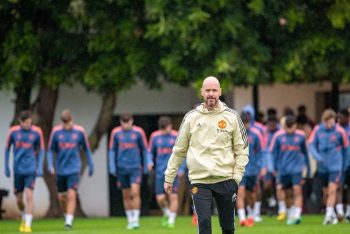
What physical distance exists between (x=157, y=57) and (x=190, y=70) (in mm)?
1158

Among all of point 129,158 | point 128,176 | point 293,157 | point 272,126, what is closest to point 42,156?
point 129,158

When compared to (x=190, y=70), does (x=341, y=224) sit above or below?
below

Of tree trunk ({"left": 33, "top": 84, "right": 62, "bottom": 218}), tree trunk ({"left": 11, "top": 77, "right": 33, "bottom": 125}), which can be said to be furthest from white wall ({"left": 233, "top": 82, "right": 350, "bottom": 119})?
tree trunk ({"left": 11, "top": 77, "right": 33, "bottom": 125})

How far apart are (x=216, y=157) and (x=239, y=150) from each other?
→ 12.0 inches

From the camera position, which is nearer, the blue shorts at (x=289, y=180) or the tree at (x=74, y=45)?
the blue shorts at (x=289, y=180)

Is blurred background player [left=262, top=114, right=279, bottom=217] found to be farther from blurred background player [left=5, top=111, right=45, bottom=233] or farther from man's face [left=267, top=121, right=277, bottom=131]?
blurred background player [left=5, top=111, right=45, bottom=233]

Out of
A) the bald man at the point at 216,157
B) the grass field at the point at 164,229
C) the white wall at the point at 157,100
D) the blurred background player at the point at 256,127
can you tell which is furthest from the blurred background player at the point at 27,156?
the white wall at the point at 157,100

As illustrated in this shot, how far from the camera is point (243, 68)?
2620 cm

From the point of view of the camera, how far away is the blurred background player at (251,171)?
79.8 feet

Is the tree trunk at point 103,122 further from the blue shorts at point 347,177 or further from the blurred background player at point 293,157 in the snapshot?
the blue shorts at point 347,177

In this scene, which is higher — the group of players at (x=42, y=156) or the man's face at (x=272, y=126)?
the man's face at (x=272, y=126)

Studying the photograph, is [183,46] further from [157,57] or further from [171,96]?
[171,96]

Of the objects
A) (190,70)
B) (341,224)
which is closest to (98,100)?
(190,70)

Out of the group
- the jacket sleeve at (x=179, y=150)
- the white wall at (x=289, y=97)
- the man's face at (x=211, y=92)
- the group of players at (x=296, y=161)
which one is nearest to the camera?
the man's face at (x=211, y=92)
